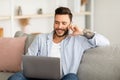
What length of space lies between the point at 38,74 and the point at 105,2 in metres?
2.96

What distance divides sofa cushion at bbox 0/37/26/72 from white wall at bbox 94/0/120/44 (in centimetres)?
236

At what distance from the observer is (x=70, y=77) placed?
6.89 feet

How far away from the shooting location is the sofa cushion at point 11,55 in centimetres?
261

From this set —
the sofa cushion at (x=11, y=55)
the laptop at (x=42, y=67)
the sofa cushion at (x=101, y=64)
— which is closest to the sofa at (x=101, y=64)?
the sofa cushion at (x=101, y=64)

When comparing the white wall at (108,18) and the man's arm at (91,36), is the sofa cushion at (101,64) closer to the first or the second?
the man's arm at (91,36)

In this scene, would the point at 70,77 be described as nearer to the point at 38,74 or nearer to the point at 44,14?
the point at 38,74

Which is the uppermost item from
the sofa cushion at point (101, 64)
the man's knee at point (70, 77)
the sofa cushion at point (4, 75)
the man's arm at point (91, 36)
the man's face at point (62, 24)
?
the man's face at point (62, 24)

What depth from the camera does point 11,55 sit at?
2.62 meters

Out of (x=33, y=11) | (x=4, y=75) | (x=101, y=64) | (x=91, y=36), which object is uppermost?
(x=33, y=11)

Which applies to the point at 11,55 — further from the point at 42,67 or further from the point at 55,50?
the point at 42,67

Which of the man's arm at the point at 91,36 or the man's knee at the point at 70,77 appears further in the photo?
the man's arm at the point at 91,36

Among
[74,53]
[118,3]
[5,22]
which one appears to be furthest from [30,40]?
[118,3]

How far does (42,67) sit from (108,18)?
9.58 ft

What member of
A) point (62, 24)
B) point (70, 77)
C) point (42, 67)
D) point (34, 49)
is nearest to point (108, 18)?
point (62, 24)
